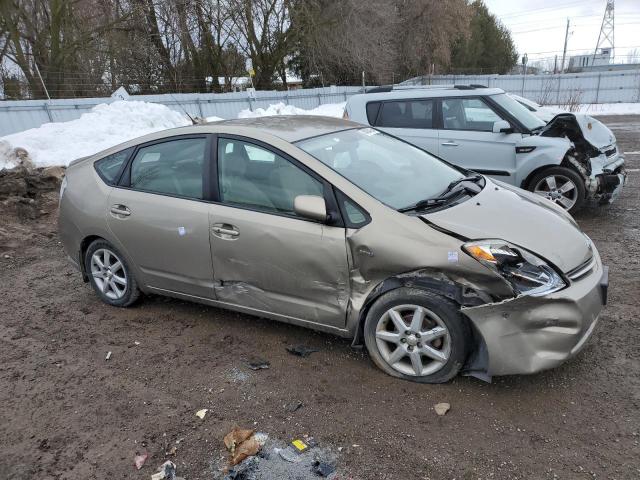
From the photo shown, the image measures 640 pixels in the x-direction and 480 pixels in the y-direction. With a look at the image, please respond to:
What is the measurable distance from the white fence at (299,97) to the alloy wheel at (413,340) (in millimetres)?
12294

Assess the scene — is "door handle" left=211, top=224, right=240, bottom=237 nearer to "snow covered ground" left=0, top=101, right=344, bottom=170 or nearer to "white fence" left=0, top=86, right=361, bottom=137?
"snow covered ground" left=0, top=101, right=344, bottom=170

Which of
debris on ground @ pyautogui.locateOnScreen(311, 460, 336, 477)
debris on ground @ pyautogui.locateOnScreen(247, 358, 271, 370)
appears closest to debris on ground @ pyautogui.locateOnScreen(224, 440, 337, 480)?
debris on ground @ pyautogui.locateOnScreen(311, 460, 336, 477)

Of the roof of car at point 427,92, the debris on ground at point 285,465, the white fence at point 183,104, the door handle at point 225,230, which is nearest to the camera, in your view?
the debris on ground at point 285,465

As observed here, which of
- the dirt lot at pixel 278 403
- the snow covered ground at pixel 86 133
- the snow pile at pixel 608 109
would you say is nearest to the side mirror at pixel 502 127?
the dirt lot at pixel 278 403

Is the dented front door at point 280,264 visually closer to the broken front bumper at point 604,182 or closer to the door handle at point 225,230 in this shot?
the door handle at point 225,230

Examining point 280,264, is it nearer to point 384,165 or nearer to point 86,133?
point 384,165

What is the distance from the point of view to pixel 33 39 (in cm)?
1761

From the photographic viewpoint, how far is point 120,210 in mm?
4172

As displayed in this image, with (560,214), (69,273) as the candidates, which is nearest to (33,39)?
(69,273)

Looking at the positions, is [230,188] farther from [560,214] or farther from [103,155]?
[560,214]

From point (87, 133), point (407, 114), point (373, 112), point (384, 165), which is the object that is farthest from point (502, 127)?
point (87, 133)

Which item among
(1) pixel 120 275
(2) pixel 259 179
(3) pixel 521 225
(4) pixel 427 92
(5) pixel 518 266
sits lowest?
(1) pixel 120 275

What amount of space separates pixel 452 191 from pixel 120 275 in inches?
117

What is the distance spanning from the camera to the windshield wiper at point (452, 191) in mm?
3285
